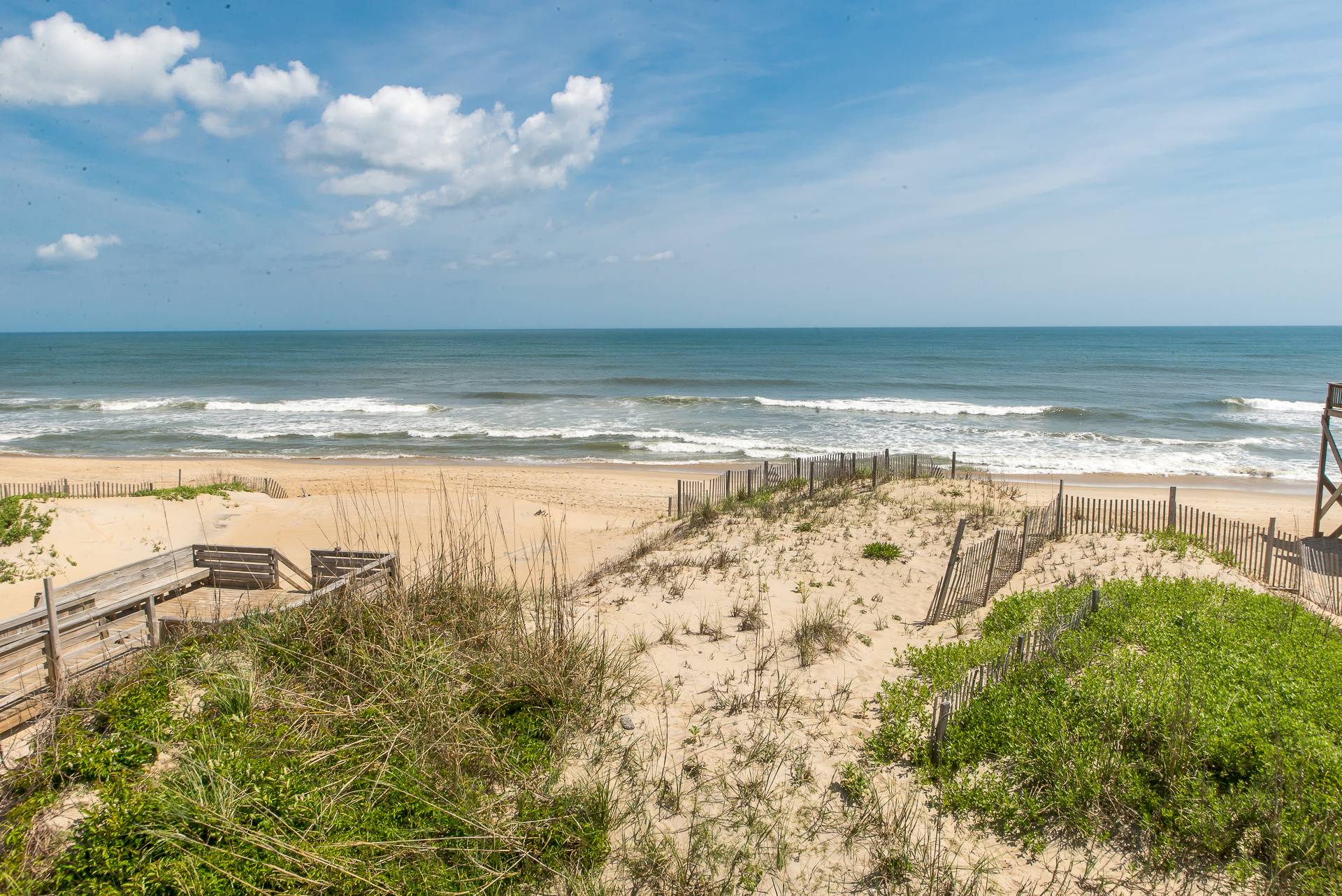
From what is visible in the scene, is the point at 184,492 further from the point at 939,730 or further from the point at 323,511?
the point at 939,730

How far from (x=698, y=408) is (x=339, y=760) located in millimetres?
37819

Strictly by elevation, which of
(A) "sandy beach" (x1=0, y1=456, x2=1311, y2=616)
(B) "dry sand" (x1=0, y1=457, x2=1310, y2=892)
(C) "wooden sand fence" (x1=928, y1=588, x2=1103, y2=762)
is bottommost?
(A) "sandy beach" (x1=0, y1=456, x2=1311, y2=616)

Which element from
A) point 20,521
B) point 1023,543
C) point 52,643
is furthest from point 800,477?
point 20,521

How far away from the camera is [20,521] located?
1400 centimetres

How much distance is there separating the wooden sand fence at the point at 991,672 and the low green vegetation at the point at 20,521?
16.7 metres

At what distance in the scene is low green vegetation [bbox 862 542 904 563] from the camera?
1171 centimetres

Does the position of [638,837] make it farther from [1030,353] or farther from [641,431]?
[1030,353]

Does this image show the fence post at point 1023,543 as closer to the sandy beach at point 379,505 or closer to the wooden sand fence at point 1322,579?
the wooden sand fence at point 1322,579

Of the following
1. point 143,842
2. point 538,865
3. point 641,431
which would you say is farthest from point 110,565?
point 641,431

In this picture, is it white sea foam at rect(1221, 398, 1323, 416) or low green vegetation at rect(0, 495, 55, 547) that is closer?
low green vegetation at rect(0, 495, 55, 547)

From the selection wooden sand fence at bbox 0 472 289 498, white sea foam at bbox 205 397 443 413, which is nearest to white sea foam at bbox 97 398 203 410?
white sea foam at bbox 205 397 443 413

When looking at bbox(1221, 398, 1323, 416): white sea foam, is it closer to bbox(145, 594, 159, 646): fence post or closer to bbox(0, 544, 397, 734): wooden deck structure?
bbox(0, 544, 397, 734): wooden deck structure

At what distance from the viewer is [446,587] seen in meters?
6.91

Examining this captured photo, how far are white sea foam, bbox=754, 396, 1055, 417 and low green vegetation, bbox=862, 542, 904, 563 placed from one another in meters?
29.5
